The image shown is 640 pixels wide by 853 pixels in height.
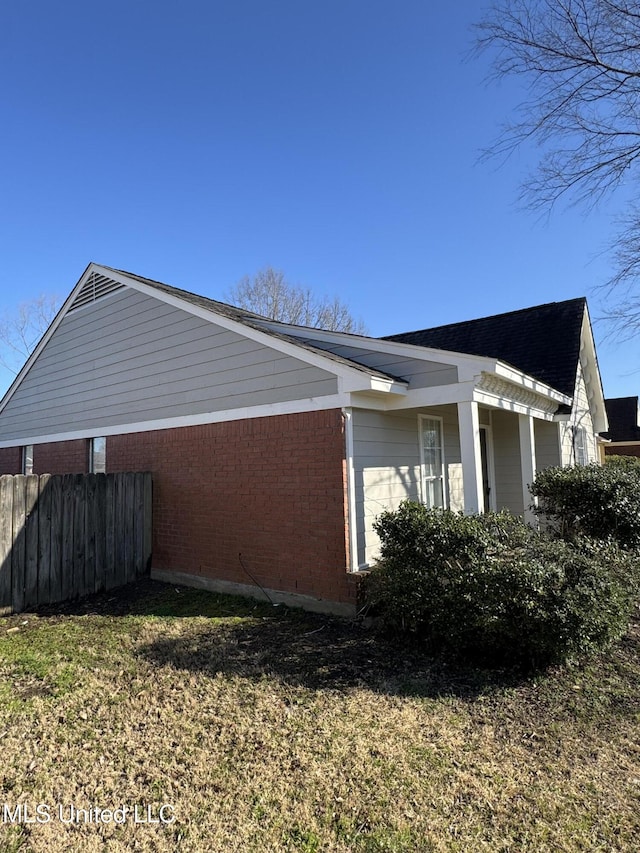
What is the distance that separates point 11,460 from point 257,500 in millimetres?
9712

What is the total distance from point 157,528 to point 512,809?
7.35 meters

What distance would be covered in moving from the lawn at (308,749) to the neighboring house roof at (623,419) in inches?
925

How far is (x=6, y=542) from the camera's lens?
22.4 feet

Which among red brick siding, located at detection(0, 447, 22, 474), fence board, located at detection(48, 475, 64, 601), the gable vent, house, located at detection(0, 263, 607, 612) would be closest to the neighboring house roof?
house, located at detection(0, 263, 607, 612)

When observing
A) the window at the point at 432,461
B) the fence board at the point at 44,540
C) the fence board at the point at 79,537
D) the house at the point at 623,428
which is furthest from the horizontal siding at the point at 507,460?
the house at the point at 623,428

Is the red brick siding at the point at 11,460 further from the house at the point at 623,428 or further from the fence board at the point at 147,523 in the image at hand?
the house at the point at 623,428

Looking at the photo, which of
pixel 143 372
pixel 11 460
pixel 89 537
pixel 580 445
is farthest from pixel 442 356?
pixel 11 460

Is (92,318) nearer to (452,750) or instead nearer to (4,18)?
(4,18)

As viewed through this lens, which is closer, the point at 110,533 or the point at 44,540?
the point at 44,540

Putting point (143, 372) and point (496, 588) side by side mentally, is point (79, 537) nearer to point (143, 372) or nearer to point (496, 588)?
point (143, 372)

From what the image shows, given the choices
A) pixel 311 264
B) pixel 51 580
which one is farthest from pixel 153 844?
pixel 311 264

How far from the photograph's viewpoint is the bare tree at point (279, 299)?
91.0 ft

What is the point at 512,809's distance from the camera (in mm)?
2680

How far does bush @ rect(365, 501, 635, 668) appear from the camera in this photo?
13.8ft
